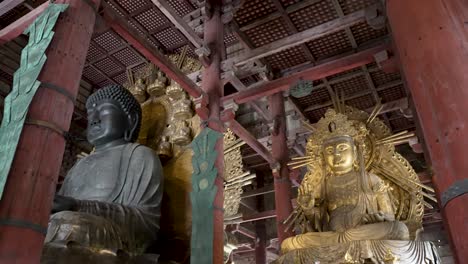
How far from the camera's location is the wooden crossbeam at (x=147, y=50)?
11.5ft

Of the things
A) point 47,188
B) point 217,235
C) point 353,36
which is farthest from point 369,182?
point 47,188

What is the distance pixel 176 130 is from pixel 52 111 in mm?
1585

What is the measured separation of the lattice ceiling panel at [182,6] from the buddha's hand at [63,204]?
12.8 ft

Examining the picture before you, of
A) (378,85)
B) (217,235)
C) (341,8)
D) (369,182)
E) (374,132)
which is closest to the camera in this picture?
(217,235)

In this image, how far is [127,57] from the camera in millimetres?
6762

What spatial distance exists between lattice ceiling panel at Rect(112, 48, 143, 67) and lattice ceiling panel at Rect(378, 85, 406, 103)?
4.45 m

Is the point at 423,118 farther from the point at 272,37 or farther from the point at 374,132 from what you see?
the point at 272,37

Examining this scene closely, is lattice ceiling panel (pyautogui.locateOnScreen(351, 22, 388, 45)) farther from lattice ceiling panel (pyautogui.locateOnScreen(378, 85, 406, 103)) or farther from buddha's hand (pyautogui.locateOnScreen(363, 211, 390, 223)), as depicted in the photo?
buddha's hand (pyautogui.locateOnScreen(363, 211, 390, 223))

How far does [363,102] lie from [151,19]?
435 cm

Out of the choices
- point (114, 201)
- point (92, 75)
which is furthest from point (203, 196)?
point (92, 75)

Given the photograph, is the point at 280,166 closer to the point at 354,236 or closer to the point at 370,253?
the point at 354,236

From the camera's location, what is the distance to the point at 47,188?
7.36 feet

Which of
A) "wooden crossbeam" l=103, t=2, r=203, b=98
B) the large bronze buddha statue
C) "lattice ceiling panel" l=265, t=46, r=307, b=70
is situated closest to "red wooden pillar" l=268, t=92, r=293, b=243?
"lattice ceiling panel" l=265, t=46, r=307, b=70

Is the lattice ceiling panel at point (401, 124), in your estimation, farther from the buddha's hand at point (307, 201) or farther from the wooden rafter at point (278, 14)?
the buddha's hand at point (307, 201)
